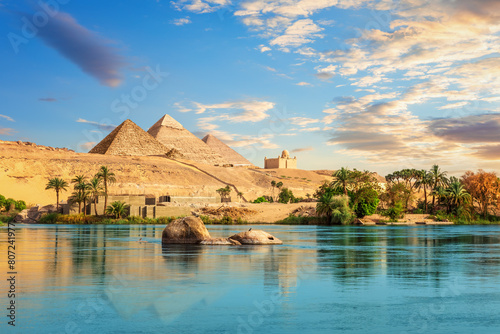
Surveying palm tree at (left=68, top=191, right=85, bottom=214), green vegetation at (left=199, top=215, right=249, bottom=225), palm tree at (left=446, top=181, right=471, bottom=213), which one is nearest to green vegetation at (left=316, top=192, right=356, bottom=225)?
green vegetation at (left=199, top=215, right=249, bottom=225)

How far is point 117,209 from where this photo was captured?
88.2 meters

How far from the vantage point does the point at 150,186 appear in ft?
500

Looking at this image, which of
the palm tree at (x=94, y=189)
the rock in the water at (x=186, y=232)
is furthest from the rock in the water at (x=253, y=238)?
the palm tree at (x=94, y=189)

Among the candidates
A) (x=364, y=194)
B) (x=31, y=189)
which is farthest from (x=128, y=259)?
(x=31, y=189)

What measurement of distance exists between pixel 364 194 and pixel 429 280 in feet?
206

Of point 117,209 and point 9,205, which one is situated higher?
point 9,205

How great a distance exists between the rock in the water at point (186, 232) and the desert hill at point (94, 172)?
362ft

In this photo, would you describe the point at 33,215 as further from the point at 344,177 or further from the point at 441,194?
the point at 441,194

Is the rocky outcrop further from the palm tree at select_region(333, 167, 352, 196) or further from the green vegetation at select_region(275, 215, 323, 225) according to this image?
the palm tree at select_region(333, 167, 352, 196)

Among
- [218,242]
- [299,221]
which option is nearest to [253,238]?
[218,242]

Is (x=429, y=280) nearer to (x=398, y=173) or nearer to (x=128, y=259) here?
(x=128, y=259)

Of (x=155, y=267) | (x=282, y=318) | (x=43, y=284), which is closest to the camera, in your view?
(x=282, y=318)

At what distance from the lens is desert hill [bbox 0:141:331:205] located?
141 m

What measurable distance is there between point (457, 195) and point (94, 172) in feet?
386
